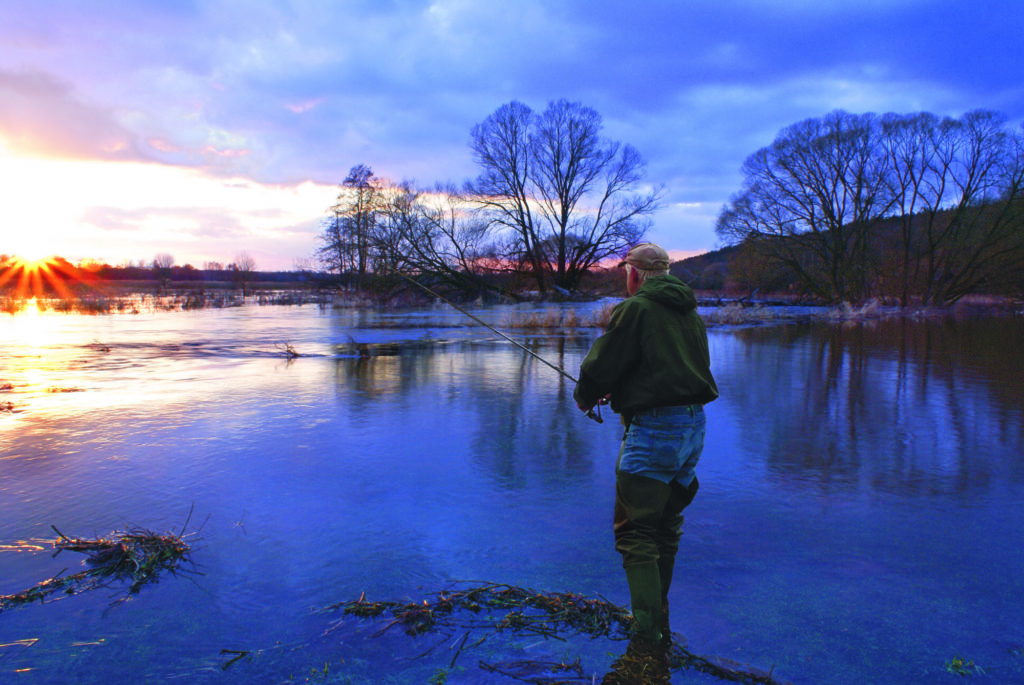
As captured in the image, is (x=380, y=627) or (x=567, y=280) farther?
(x=567, y=280)

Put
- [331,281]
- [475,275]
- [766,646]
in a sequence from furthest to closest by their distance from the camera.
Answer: [331,281] < [475,275] < [766,646]

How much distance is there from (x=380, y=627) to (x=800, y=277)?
1564 inches

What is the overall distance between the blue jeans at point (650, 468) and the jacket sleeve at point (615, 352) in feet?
0.79

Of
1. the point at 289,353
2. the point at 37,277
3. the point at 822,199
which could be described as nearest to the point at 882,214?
the point at 822,199

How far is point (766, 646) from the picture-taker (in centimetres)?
292

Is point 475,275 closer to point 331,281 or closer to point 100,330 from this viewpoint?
point 331,281

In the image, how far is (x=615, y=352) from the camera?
9.87ft

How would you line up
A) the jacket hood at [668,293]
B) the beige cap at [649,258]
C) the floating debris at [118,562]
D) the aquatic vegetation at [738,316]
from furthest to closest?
the aquatic vegetation at [738,316] → the floating debris at [118,562] → the beige cap at [649,258] → the jacket hood at [668,293]

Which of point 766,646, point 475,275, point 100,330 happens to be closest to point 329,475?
point 766,646

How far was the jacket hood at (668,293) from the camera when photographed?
9.75 feet

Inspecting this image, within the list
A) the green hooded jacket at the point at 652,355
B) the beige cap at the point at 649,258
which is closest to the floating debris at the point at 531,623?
the green hooded jacket at the point at 652,355

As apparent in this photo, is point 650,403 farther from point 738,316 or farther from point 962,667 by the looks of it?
point 738,316

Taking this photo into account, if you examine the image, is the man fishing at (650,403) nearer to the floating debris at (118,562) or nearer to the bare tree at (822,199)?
the floating debris at (118,562)

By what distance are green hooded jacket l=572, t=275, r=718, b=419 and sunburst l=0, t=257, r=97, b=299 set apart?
51.7 meters
